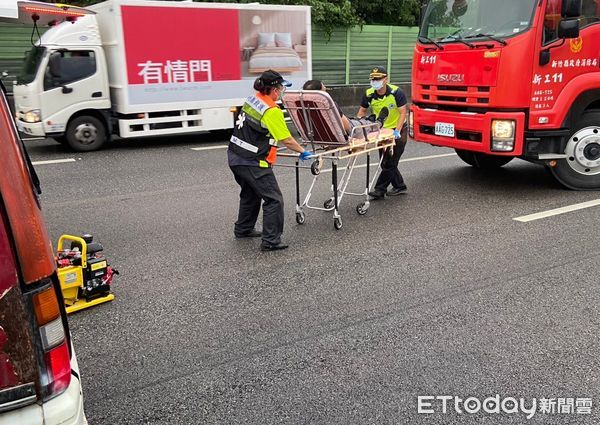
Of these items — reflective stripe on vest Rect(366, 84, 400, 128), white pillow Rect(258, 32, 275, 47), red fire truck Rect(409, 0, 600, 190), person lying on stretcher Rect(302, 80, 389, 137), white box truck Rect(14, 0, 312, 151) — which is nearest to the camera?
person lying on stretcher Rect(302, 80, 389, 137)

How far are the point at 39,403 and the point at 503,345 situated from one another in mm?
2771

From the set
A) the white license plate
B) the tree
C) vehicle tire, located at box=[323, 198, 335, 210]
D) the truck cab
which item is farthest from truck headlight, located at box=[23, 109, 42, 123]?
the tree

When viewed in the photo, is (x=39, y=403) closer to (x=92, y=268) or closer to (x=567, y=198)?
(x=92, y=268)

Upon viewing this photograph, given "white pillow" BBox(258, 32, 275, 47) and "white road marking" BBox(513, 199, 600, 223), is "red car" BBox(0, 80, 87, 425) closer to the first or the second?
"white road marking" BBox(513, 199, 600, 223)

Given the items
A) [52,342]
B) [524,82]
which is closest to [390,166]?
[524,82]

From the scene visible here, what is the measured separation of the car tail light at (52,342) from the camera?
1776 mm

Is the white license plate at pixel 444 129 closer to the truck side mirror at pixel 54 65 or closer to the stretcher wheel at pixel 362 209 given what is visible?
the stretcher wheel at pixel 362 209

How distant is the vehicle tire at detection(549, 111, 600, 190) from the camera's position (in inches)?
283

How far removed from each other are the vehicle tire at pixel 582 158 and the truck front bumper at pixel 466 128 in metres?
0.85

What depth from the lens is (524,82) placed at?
6.66 metres

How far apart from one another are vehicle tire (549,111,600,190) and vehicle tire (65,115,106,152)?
8.06 meters

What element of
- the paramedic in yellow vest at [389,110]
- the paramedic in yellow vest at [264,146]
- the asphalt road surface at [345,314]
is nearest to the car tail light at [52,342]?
the asphalt road surface at [345,314]

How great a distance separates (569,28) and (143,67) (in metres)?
7.62

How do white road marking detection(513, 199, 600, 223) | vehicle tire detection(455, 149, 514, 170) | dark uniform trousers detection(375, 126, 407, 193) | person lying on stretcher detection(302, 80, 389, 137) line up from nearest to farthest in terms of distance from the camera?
person lying on stretcher detection(302, 80, 389, 137), white road marking detection(513, 199, 600, 223), dark uniform trousers detection(375, 126, 407, 193), vehicle tire detection(455, 149, 514, 170)
